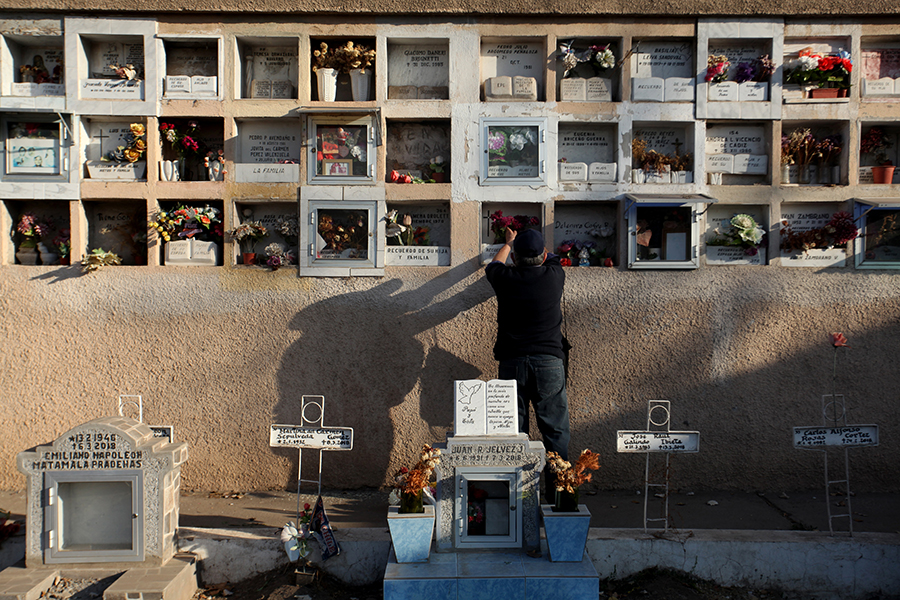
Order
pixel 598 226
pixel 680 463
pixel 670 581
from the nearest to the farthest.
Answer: pixel 670 581, pixel 680 463, pixel 598 226

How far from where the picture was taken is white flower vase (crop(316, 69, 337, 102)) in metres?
5.15

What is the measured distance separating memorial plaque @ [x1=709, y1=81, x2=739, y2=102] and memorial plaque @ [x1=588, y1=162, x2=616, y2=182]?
107 centimetres

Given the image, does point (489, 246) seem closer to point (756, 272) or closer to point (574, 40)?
point (574, 40)

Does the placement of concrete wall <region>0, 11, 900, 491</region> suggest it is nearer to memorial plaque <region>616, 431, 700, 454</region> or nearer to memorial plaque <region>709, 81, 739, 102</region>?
memorial plaque <region>709, 81, 739, 102</region>

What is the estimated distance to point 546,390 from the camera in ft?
14.4

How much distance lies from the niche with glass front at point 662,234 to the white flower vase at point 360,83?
8.23 feet

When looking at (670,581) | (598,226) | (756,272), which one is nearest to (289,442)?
(670,581)

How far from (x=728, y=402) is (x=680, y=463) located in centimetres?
68

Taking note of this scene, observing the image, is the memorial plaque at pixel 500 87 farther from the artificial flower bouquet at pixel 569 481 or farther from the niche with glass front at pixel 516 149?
the artificial flower bouquet at pixel 569 481

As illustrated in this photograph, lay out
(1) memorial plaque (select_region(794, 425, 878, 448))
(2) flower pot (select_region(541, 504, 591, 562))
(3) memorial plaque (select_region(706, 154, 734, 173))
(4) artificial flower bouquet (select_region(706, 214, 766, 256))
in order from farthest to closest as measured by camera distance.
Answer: (3) memorial plaque (select_region(706, 154, 734, 173)), (4) artificial flower bouquet (select_region(706, 214, 766, 256)), (1) memorial plaque (select_region(794, 425, 878, 448)), (2) flower pot (select_region(541, 504, 591, 562))

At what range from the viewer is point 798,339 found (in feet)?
16.9

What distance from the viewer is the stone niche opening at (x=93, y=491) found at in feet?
12.2

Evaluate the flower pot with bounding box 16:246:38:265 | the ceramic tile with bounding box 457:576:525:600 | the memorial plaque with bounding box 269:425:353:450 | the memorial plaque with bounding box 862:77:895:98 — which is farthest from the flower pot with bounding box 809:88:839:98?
the flower pot with bounding box 16:246:38:265

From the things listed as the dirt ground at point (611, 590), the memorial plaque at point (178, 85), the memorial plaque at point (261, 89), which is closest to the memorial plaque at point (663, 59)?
the memorial plaque at point (261, 89)
